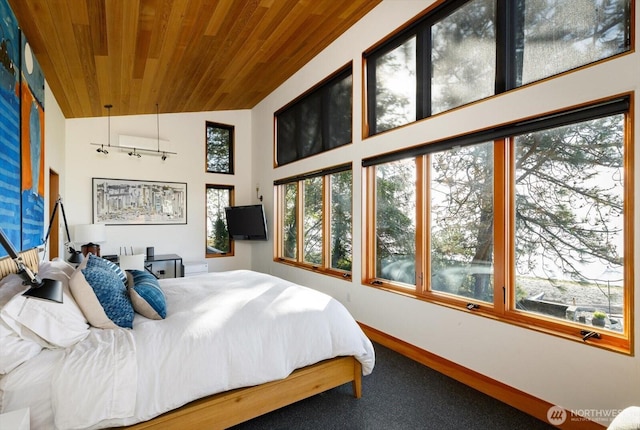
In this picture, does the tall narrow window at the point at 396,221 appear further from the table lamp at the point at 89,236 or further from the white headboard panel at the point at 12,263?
the table lamp at the point at 89,236

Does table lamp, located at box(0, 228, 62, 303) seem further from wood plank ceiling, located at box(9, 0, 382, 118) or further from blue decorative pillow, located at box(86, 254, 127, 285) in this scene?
wood plank ceiling, located at box(9, 0, 382, 118)

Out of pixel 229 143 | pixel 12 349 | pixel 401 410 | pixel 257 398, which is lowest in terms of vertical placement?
pixel 401 410

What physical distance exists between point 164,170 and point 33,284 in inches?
184

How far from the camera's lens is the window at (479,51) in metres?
1.98

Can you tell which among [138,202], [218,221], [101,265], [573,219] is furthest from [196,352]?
[218,221]

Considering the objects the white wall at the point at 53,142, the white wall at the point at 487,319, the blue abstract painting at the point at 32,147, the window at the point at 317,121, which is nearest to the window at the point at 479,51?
the white wall at the point at 487,319

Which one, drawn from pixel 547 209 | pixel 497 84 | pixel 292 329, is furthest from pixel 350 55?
pixel 292 329

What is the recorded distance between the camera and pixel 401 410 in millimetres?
2209

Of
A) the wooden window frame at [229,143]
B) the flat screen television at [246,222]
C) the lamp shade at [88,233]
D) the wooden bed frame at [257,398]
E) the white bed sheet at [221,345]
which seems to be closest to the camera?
the white bed sheet at [221,345]

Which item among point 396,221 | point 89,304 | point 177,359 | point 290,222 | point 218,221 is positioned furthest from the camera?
point 218,221

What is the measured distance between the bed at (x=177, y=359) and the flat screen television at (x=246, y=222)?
304cm

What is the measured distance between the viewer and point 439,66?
2.91 meters

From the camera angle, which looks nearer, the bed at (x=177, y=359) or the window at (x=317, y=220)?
the bed at (x=177, y=359)

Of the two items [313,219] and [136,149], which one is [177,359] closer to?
[313,219]
